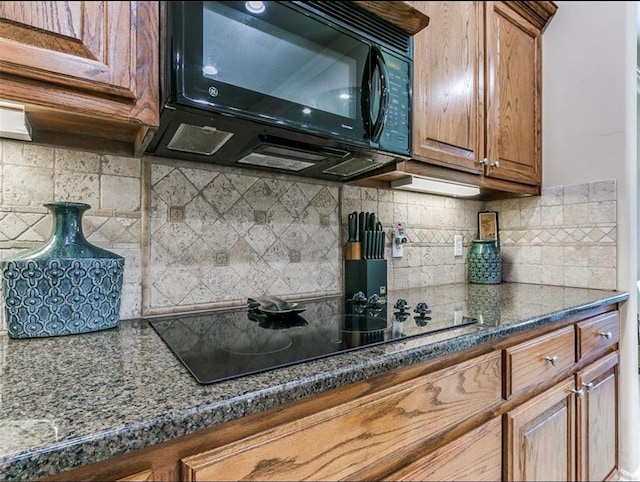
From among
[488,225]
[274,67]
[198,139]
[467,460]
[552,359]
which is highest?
[274,67]

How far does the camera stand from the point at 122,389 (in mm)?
476

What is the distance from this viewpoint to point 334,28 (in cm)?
83

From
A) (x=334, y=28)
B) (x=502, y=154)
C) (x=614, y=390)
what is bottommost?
(x=614, y=390)

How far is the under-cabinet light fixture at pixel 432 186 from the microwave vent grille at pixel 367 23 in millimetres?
444

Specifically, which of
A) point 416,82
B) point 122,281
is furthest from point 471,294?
point 122,281

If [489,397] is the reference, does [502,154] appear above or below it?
above

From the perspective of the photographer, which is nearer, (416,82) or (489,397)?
(489,397)

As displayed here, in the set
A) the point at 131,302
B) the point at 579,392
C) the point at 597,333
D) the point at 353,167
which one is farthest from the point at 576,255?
the point at 131,302

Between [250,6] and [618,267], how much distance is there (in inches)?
66.3

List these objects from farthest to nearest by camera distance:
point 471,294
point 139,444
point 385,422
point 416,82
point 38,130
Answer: point 471,294, point 416,82, point 38,130, point 385,422, point 139,444

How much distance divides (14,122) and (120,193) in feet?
0.89

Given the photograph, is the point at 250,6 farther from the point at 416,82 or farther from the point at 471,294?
the point at 471,294

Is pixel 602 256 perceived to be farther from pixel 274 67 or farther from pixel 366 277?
pixel 274 67

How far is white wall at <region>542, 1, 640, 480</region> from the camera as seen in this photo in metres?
1.43
